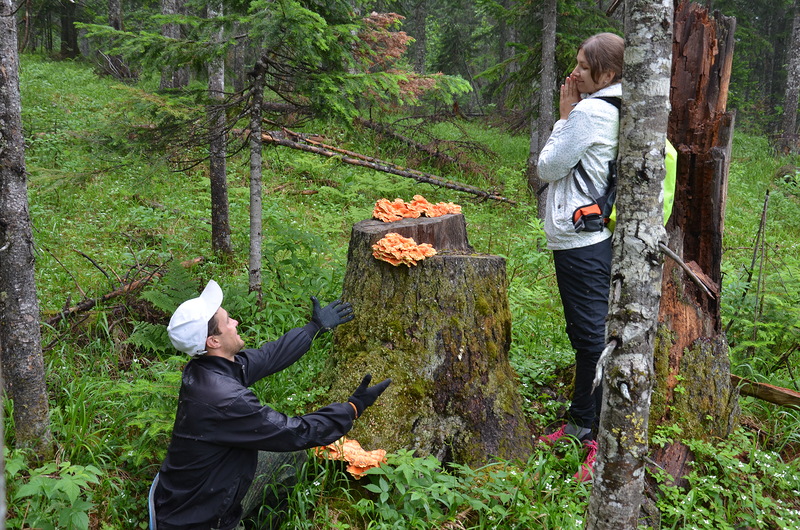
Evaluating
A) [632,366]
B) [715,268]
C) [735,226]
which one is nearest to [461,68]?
[735,226]

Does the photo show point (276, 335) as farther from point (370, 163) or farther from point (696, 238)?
point (370, 163)

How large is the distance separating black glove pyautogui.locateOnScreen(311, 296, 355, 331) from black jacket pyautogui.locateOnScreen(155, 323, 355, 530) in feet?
2.66

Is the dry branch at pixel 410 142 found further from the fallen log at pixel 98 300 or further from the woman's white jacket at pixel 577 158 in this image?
the woman's white jacket at pixel 577 158

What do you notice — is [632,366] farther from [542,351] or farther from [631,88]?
[542,351]

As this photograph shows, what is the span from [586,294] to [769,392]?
1987mm

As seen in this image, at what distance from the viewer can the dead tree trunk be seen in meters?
3.76

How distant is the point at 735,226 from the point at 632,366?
362 inches

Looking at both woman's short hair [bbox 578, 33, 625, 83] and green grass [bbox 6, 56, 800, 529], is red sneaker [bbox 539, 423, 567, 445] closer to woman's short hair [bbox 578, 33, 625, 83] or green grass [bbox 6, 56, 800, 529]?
green grass [bbox 6, 56, 800, 529]

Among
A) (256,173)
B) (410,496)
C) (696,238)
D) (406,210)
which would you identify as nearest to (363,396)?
(410,496)

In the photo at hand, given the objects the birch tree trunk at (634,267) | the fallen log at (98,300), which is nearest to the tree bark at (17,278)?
the fallen log at (98,300)

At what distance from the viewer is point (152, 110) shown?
198 inches

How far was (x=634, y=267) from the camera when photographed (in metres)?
2.38

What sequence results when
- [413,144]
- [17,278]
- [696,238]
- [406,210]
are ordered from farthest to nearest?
[413,144]
[406,210]
[696,238]
[17,278]

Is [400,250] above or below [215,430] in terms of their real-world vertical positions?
above
